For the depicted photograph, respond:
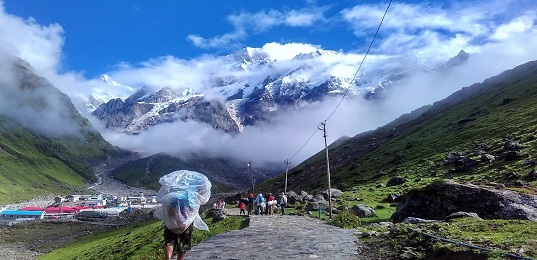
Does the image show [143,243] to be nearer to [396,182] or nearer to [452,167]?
[396,182]

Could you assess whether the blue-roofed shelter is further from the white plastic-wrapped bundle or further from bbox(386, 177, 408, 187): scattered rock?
the white plastic-wrapped bundle

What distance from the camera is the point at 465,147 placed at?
103562mm

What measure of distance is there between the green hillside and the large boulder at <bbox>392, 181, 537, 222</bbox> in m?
32.3

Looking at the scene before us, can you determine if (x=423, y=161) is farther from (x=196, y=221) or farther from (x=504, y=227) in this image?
(x=196, y=221)

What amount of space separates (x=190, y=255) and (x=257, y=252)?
260 centimetres

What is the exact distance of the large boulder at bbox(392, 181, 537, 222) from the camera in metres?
22.2

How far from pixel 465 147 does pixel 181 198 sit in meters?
105

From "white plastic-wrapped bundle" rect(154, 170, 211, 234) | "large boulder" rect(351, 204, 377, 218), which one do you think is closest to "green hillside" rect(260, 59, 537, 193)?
"large boulder" rect(351, 204, 377, 218)

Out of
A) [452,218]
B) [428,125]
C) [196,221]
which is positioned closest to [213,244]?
[196,221]

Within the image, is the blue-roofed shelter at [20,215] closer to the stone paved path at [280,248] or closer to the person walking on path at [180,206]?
the stone paved path at [280,248]

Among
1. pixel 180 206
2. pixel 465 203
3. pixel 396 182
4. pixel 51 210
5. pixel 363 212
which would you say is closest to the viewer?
pixel 180 206

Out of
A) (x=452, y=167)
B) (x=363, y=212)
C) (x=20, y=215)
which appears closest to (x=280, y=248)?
(x=363, y=212)

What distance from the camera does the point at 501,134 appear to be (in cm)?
10175

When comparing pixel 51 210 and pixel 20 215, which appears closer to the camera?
pixel 20 215
